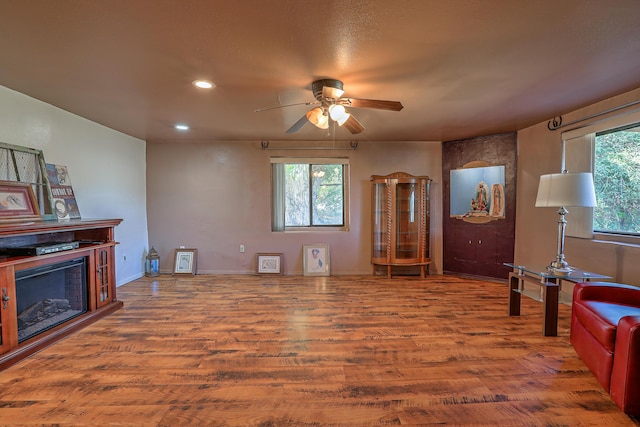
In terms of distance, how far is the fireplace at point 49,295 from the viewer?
8.25 ft

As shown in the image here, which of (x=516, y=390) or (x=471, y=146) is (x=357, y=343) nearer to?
(x=516, y=390)

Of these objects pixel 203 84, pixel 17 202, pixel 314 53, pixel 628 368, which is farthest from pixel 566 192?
pixel 17 202

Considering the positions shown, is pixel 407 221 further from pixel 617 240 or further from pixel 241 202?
pixel 241 202

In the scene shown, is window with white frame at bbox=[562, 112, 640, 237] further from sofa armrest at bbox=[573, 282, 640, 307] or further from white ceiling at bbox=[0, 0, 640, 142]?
sofa armrest at bbox=[573, 282, 640, 307]

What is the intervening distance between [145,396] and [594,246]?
4424 millimetres

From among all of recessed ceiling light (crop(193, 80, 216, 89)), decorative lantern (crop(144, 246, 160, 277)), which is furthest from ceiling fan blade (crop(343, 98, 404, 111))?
decorative lantern (crop(144, 246, 160, 277))

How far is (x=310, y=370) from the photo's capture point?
2174 millimetres

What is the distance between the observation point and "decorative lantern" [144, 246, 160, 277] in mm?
4969

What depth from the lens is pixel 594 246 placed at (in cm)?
325

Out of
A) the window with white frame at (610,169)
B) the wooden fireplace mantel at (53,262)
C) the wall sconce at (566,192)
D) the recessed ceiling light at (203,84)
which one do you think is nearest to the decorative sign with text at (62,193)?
the wooden fireplace mantel at (53,262)

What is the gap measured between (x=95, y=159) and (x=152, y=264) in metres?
1.89

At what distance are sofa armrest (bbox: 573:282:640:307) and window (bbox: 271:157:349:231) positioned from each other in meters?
3.29

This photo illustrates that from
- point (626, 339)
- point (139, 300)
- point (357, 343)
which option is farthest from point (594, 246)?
point (139, 300)

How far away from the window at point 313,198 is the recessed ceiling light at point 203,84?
2.52 metres
